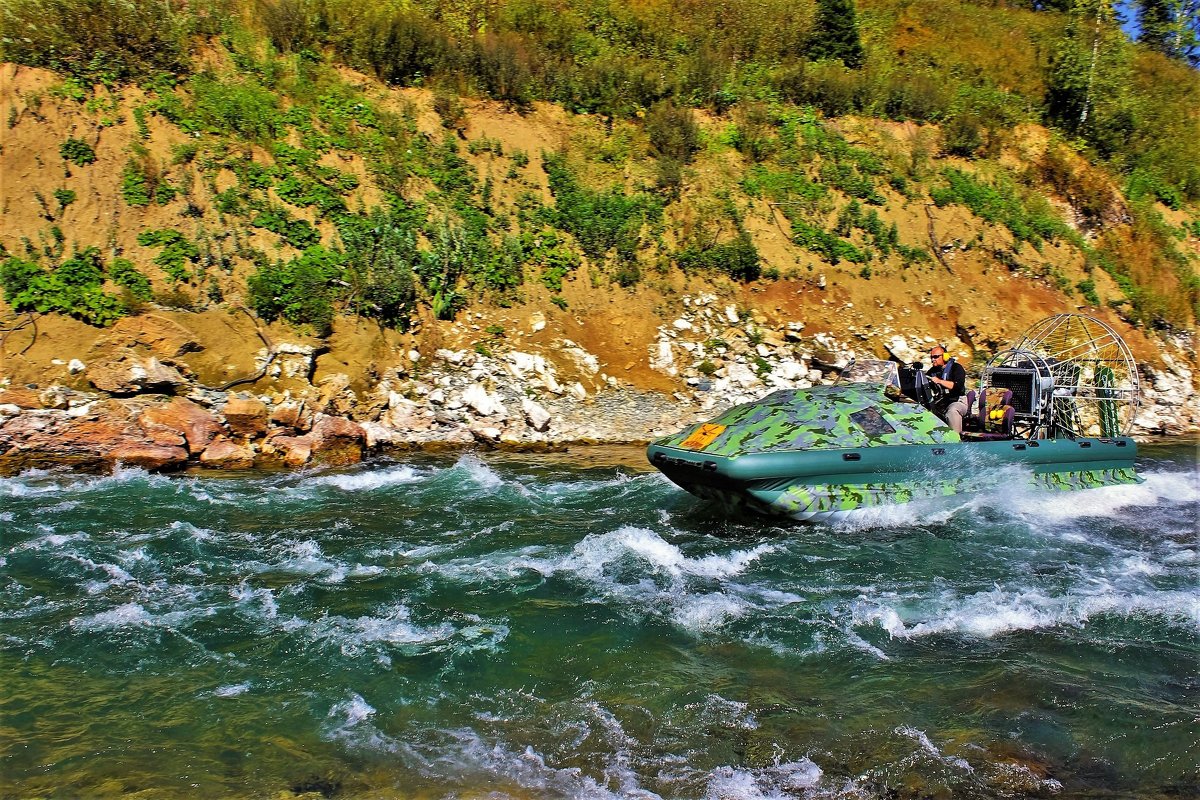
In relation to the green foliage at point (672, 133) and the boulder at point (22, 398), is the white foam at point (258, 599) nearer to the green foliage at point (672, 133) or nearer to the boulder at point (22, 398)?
the boulder at point (22, 398)

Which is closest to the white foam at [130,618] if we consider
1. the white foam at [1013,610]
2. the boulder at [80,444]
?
the boulder at [80,444]

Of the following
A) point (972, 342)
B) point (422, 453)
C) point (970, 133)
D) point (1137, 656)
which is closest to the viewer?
point (1137, 656)

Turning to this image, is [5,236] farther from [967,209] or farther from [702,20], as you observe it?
[967,209]

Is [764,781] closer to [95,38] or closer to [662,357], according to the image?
[662,357]

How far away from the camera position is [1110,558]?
929 cm

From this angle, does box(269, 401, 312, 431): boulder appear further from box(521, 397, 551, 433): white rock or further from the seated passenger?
the seated passenger

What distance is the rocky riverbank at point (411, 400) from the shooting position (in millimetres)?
11648

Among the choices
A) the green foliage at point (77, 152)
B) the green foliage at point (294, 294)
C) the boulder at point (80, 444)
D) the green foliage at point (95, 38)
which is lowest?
the boulder at point (80, 444)

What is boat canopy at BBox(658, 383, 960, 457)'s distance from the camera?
9.61 metres

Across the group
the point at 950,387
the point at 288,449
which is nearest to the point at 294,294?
the point at 288,449

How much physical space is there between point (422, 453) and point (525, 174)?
27.8ft

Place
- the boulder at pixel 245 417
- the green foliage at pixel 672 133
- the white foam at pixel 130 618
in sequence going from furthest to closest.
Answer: the green foliage at pixel 672 133 → the boulder at pixel 245 417 → the white foam at pixel 130 618

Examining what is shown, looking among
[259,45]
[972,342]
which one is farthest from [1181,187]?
[259,45]

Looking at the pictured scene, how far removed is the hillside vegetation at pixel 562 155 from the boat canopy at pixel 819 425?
740 cm
